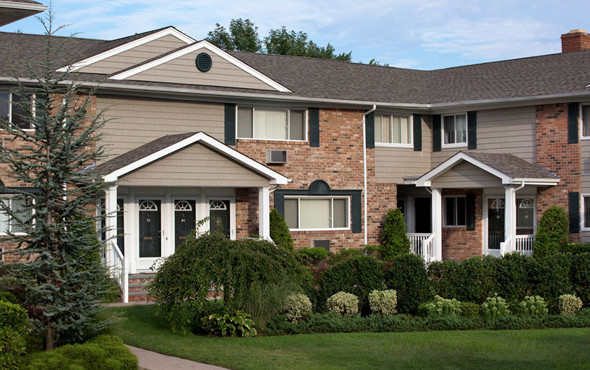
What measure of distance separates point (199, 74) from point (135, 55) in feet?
6.16

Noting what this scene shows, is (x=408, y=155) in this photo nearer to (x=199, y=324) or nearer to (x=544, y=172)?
(x=544, y=172)

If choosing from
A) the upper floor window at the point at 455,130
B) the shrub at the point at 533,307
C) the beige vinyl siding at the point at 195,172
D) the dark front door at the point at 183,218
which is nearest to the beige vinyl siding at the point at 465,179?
the upper floor window at the point at 455,130

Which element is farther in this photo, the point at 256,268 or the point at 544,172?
the point at 544,172

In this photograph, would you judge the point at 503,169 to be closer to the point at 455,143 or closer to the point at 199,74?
the point at 455,143

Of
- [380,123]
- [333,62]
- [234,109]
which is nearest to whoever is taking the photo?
[234,109]

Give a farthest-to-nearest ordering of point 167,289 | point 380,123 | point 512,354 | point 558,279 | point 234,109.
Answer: point 380,123 → point 234,109 → point 558,279 → point 167,289 → point 512,354

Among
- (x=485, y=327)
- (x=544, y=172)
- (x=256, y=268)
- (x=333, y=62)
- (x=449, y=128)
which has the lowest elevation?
(x=485, y=327)

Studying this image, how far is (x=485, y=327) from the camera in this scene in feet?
44.9

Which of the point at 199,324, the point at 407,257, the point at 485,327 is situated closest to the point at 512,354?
the point at 485,327

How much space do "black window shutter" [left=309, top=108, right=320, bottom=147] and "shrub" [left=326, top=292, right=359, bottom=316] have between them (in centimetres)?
992

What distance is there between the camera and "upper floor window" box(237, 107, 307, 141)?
23172 mm

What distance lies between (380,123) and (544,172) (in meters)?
5.45

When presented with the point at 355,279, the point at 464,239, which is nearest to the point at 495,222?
the point at 464,239

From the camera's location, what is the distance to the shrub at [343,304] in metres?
14.6
